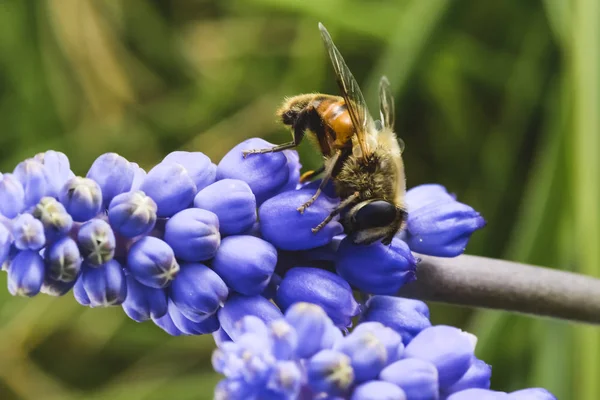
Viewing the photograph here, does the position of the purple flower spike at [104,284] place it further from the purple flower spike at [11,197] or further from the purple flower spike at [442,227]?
the purple flower spike at [442,227]

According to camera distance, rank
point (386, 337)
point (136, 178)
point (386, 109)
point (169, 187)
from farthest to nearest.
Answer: point (386, 109) < point (136, 178) < point (169, 187) < point (386, 337)

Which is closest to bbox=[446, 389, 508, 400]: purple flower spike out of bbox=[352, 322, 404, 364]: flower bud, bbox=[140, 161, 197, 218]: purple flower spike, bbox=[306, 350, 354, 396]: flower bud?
bbox=[352, 322, 404, 364]: flower bud

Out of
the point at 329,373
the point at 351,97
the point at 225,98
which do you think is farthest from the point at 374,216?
the point at 225,98

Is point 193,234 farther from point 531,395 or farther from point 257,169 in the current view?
point 531,395

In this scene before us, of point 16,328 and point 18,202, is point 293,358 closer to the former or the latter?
point 18,202

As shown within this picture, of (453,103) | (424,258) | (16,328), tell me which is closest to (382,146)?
(424,258)

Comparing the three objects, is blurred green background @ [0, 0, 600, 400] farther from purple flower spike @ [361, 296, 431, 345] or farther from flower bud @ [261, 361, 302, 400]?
flower bud @ [261, 361, 302, 400]

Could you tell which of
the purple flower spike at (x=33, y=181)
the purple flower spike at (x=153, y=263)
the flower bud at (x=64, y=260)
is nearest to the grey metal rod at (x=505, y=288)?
the purple flower spike at (x=153, y=263)
